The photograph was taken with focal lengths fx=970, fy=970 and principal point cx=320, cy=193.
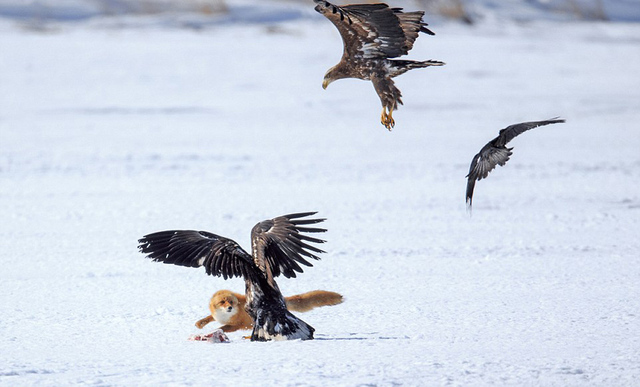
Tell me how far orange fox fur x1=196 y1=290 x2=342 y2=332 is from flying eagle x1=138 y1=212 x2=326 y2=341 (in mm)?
163

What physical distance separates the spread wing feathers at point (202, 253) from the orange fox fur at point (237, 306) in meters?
0.27

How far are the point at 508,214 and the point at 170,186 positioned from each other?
282 centimetres

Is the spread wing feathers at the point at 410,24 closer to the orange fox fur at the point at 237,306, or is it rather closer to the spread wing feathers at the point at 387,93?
the spread wing feathers at the point at 387,93

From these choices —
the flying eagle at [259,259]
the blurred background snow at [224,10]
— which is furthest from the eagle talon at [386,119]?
the blurred background snow at [224,10]

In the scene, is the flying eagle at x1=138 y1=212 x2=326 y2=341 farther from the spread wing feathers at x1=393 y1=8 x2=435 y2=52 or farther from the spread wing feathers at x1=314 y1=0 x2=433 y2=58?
the spread wing feathers at x1=393 y1=8 x2=435 y2=52

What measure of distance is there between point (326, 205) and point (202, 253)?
3437 millimetres

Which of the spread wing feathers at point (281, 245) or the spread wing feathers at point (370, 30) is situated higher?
the spread wing feathers at point (370, 30)

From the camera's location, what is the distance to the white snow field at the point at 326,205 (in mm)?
3898

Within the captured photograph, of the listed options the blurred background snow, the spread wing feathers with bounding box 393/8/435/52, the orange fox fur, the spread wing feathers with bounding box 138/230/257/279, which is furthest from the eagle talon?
the blurred background snow

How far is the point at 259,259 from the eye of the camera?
4078 mm

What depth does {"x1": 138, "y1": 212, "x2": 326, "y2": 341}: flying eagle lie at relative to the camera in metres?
3.97

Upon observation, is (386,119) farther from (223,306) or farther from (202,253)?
(223,306)

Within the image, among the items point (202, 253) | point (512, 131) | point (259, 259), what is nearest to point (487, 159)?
point (512, 131)

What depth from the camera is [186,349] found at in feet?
13.1
